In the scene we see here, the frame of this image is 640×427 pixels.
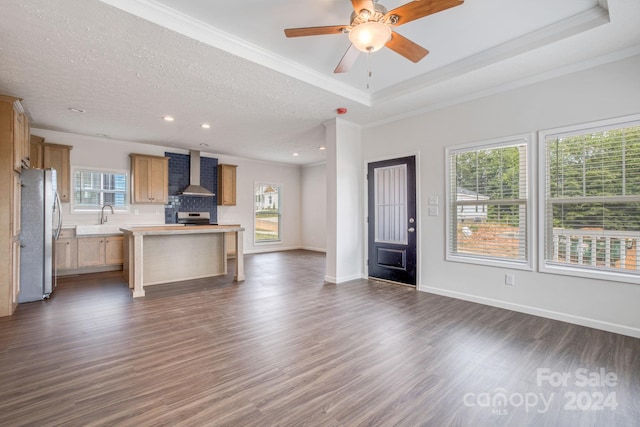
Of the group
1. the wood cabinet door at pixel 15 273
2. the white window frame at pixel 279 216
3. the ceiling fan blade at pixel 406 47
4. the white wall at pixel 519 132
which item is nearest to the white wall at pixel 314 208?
the white window frame at pixel 279 216

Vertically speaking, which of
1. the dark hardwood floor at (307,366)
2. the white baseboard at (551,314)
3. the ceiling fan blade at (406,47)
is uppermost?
the ceiling fan blade at (406,47)

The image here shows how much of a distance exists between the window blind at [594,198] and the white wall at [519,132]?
182mm

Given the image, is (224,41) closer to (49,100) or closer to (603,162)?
(49,100)

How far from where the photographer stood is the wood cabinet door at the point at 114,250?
584 centimetres

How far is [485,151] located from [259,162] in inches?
249

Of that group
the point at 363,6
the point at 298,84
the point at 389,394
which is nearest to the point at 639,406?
the point at 389,394

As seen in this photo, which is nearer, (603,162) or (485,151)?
(603,162)

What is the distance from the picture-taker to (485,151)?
385 centimetres

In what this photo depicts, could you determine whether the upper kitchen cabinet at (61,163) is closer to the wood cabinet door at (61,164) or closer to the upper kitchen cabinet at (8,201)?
the wood cabinet door at (61,164)

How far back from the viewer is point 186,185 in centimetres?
739

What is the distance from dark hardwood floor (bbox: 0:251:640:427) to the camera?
1.75 m

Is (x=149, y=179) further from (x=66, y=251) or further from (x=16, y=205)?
(x=16, y=205)

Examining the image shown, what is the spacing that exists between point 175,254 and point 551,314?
5.17 metres

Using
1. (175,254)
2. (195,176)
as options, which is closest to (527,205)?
(175,254)
